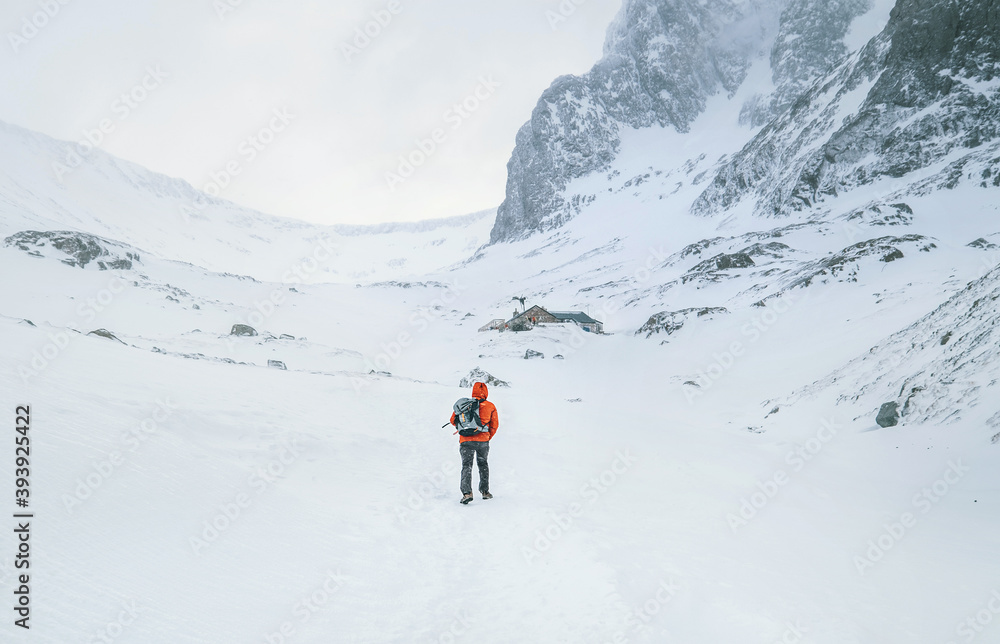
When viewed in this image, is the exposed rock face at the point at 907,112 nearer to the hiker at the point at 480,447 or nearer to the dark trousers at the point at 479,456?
the hiker at the point at 480,447

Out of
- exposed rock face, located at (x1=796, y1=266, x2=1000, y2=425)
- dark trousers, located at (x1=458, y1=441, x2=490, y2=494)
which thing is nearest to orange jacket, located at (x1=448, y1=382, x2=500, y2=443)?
dark trousers, located at (x1=458, y1=441, x2=490, y2=494)

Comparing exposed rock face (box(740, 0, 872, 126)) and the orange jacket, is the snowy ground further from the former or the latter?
exposed rock face (box(740, 0, 872, 126))

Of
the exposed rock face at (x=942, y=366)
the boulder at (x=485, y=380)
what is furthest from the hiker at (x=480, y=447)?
the boulder at (x=485, y=380)

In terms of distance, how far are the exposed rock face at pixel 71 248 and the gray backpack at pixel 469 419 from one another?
6844cm

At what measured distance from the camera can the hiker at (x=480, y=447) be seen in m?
7.85

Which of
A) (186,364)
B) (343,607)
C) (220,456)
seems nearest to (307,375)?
(186,364)

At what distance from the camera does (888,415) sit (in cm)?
1281

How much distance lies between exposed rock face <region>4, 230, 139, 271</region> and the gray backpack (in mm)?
68436

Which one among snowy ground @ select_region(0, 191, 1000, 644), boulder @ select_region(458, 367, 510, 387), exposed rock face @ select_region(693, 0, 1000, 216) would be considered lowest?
snowy ground @ select_region(0, 191, 1000, 644)

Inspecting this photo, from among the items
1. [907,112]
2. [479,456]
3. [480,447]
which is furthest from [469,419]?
[907,112]

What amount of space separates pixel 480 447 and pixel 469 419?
0.49 meters

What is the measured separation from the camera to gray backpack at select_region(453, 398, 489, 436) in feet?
26.7

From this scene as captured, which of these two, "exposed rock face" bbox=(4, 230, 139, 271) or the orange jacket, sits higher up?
"exposed rock face" bbox=(4, 230, 139, 271)

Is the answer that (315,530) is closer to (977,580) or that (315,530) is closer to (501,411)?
(977,580)
